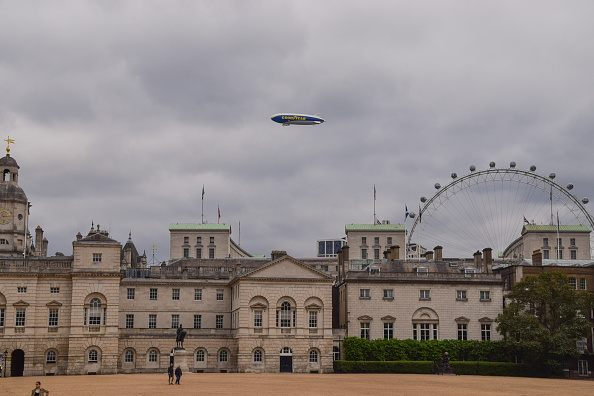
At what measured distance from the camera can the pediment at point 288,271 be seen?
8112 cm

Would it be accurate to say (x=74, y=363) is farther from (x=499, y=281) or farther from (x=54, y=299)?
(x=499, y=281)

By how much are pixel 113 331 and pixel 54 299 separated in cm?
660

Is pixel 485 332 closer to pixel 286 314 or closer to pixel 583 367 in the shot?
pixel 583 367

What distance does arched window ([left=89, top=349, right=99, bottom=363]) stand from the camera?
76.0 metres

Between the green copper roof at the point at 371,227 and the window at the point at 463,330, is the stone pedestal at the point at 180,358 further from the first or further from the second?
the green copper roof at the point at 371,227

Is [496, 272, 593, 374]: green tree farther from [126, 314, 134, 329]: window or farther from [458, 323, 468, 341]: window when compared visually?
[126, 314, 134, 329]: window

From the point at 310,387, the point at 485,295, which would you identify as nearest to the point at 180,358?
the point at 310,387

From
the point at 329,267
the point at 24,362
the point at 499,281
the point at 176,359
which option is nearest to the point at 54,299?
the point at 24,362

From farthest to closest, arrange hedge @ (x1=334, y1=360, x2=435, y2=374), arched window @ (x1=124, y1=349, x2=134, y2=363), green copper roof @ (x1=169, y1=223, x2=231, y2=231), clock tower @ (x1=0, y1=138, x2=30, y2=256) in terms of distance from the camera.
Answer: green copper roof @ (x1=169, y1=223, x2=231, y2=231) → clock tower @ (x1=0, y1=138, x2=30, y2=256) → hedge @ (x1=334, y1=360, x2=435, y2=374) → arched window @ (x1=124, y1=349, x2=134, y2=363)

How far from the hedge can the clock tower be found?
4443cm

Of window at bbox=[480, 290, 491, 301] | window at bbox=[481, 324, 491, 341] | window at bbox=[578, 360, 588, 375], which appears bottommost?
window at bbox=[578, 360, 588, 375]

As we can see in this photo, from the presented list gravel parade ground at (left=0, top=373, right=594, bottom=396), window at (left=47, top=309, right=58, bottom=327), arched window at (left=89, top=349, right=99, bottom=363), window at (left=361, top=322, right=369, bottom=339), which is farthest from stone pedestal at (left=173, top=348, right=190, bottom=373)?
window at (left=361, top=322, right=369, bottom=339)

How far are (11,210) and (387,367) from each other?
50.8 metres

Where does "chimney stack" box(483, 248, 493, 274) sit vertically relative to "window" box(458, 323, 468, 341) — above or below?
above
